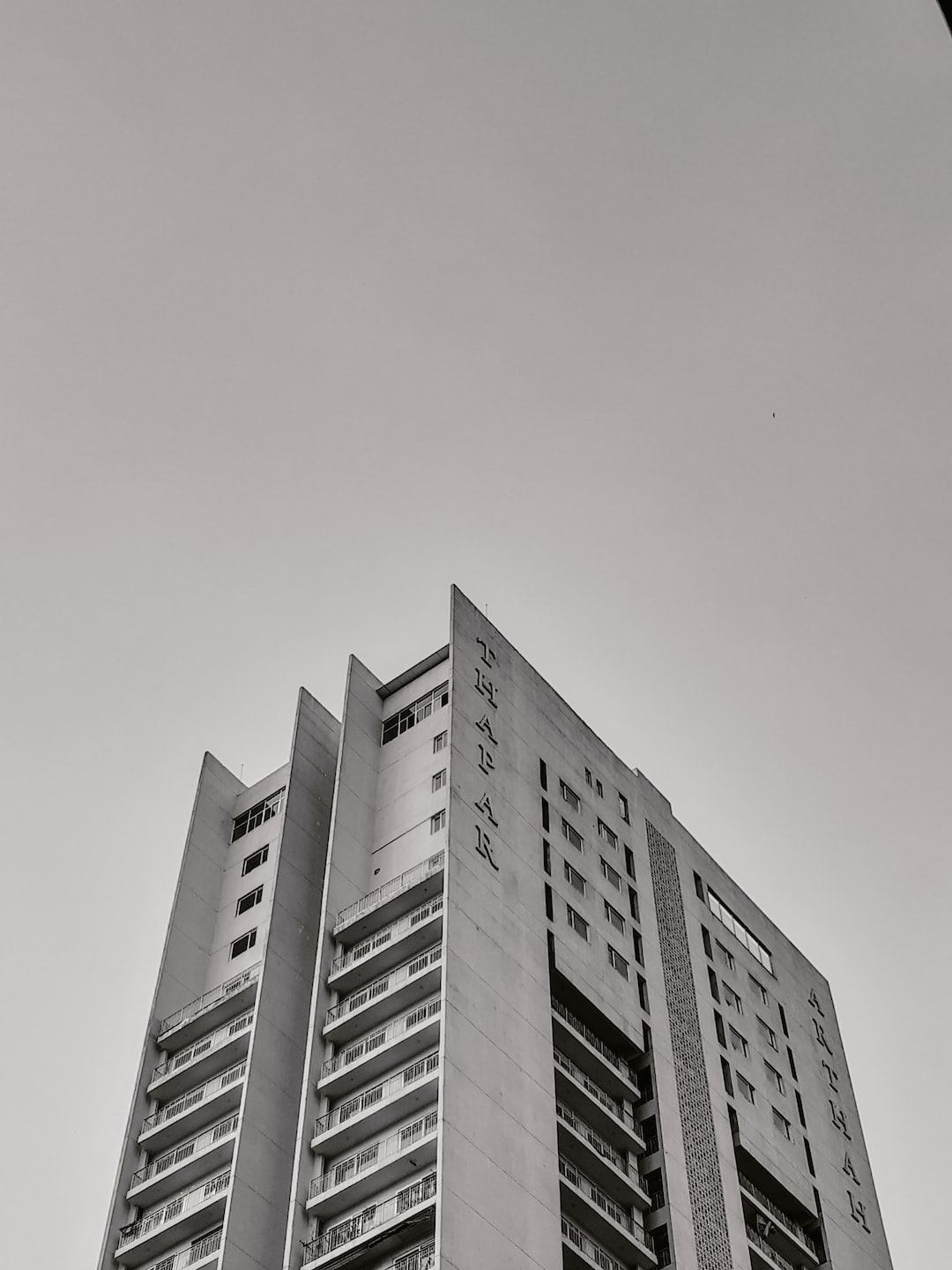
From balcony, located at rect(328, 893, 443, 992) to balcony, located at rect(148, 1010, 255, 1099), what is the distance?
5011 mm

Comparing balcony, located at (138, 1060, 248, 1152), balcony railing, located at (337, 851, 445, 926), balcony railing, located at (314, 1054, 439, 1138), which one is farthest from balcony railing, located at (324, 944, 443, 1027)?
balcony, located at (138, 1060, 248, 1152)

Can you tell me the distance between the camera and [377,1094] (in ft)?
190

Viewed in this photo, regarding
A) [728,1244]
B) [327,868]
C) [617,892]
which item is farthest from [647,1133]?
[327,868]

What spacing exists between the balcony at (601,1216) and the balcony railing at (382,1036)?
7843 mm

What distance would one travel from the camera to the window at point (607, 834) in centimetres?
7681

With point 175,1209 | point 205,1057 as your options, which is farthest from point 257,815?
point 175,1209

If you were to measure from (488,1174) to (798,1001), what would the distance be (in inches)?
1513

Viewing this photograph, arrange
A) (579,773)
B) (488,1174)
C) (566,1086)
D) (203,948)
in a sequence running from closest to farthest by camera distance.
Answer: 1. (488,1174)
2. (566,1086)
3. (203,948)
4. (579,773)

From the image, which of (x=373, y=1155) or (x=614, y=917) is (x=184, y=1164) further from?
(x=614, y=917)

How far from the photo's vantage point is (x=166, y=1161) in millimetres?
63375

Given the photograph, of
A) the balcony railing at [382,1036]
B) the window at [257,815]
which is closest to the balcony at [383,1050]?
the balcony railing at [382,1036]

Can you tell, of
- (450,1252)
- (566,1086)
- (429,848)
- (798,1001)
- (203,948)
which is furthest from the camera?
(798,1001)

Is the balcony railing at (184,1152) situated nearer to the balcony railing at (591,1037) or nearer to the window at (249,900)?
the window at (249,900)

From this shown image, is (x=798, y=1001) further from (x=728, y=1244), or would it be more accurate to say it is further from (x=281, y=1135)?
(x=281, y=1135)
